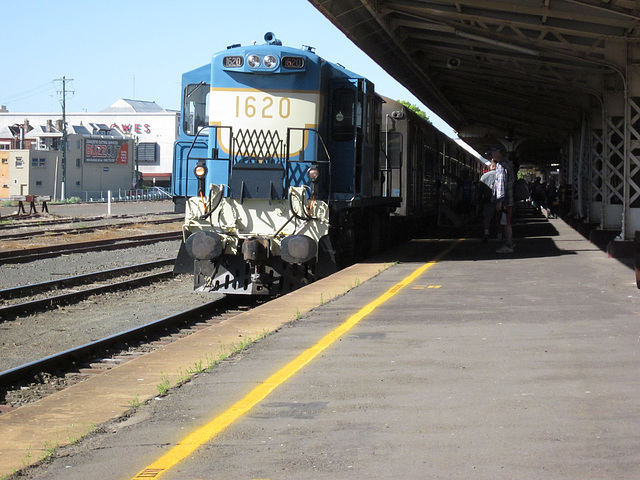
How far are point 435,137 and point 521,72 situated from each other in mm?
5847

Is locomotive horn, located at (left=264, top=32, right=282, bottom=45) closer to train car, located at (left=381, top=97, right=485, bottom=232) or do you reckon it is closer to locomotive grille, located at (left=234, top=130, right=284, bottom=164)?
locomotive grille, located at (left=234, top=130, right=284, bottom=164)

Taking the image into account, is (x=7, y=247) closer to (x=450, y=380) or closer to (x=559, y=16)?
(x=559, y=16)

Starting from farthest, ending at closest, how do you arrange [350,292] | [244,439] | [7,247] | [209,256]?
[7,247] < [209,256] < [350,292] < [244,439]

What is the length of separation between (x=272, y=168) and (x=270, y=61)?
167cm

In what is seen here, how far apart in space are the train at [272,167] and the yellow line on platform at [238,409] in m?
3.99

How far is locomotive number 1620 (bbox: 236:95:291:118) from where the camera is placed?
13617 mm

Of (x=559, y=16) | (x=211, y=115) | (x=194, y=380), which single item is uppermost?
(x=559, y=16)

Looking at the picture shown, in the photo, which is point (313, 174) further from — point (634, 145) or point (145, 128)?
point (145, 128)

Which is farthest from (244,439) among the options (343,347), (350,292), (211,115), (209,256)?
(211,115)

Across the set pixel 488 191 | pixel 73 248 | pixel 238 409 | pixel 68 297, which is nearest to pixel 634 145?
pixel 488 191

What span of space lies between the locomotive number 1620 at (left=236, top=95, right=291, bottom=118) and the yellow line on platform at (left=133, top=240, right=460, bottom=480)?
17.2ft

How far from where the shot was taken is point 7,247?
23.8 m

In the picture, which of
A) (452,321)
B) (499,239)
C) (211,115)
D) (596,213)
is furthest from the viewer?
(596,213)

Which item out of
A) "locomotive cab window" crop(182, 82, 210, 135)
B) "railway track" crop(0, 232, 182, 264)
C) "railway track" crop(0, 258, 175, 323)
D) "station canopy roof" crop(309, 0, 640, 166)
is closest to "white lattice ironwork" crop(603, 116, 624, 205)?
"station canopy roof" crop(309, 0, 640, 166)
